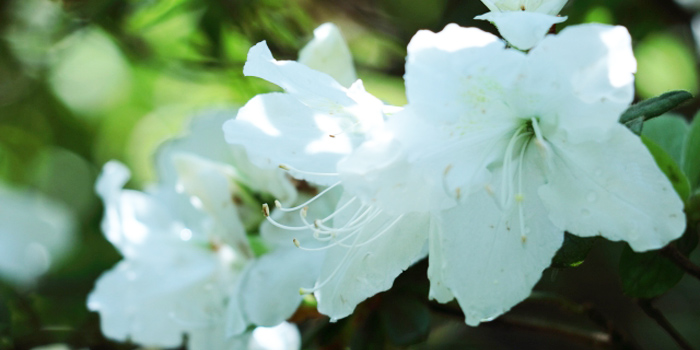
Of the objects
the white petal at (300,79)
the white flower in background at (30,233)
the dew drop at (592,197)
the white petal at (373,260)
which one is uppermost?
the white petal at (300,79)

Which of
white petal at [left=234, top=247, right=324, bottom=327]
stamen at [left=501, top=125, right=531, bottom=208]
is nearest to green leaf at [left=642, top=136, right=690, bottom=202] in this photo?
stamen at [left=501, top=125, right=531, bottom=208]

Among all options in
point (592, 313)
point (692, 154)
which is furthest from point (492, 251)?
point (592, 313)

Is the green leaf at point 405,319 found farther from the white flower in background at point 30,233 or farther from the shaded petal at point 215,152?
the white flower in background at point 30,233

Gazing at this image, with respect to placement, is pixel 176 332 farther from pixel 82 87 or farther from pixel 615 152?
pixel 82 87

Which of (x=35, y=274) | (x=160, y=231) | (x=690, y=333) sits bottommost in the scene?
(x=690, y=333)

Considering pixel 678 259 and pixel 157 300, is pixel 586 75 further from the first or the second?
pixel 157 300

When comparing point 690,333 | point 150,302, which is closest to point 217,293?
point 150,302

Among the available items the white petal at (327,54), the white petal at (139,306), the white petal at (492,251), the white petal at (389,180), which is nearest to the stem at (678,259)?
the white petal at (492,251)
